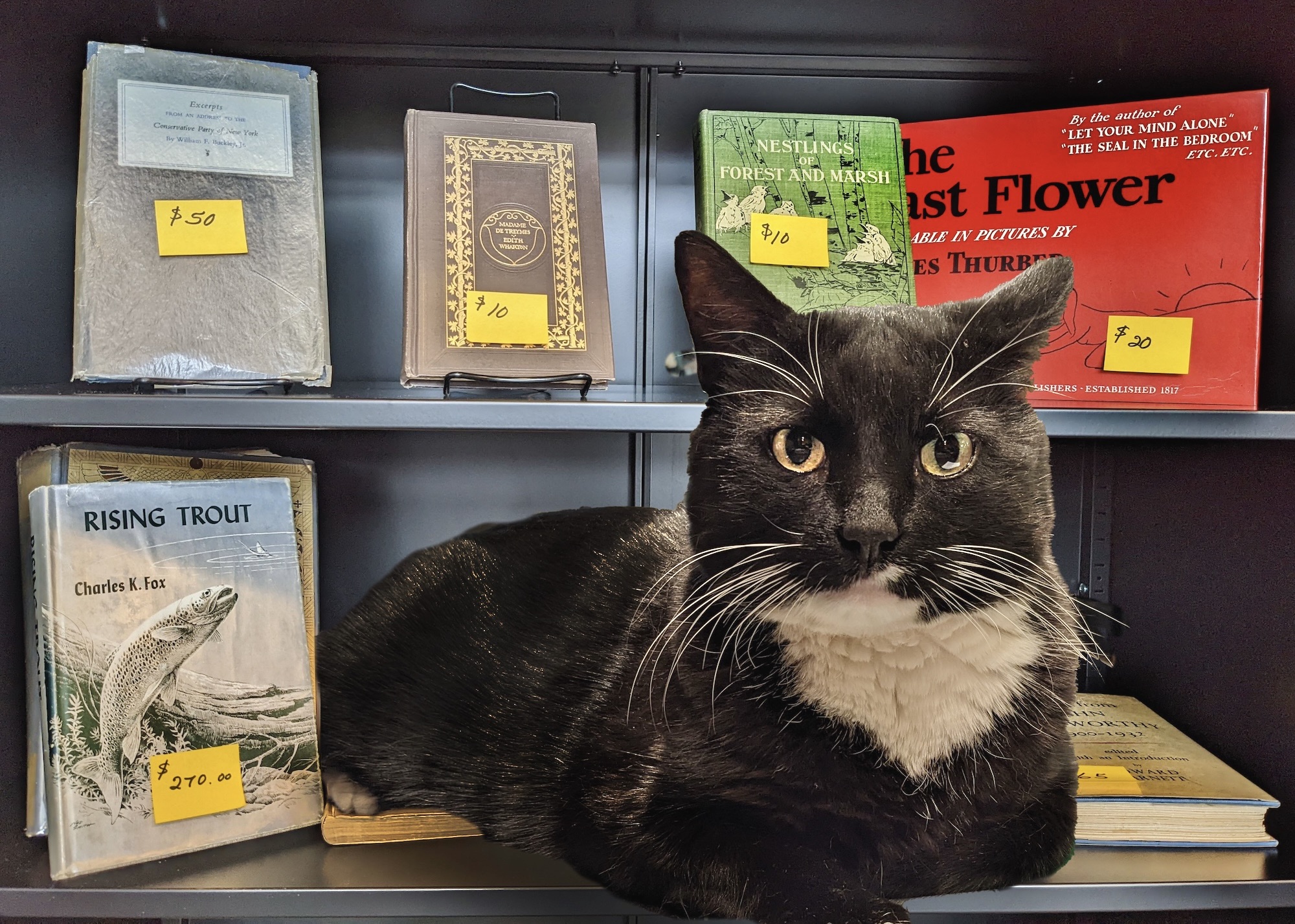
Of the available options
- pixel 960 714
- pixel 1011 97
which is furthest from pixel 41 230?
pixel 1011 97

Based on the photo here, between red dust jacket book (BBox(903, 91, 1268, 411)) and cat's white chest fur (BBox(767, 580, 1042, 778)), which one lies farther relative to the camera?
red dust jacket book (BBox(903, 91, 1268, 411))

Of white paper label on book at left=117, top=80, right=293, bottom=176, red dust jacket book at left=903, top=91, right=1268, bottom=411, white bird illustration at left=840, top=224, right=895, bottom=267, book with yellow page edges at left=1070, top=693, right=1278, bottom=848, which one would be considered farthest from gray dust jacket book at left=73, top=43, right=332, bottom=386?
book with yellow page edges at left=1070, top=693, right=1278, bottom=848

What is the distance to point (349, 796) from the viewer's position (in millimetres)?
1013

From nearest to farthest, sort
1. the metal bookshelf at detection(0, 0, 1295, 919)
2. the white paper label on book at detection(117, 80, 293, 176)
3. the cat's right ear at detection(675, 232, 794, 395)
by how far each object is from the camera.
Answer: the cat's right ear at detection(675, 232, 794, 395)
the metal bookshelf at detection(0, 0, 1295, 919)
the white paper label on book at detection(117, 80, 293, 176)

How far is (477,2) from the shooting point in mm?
1076

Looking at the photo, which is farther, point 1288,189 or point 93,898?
point 1288,189

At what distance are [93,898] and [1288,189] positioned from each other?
1.66 meters

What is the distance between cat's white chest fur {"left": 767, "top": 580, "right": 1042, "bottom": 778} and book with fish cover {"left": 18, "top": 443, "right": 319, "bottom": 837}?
67cm

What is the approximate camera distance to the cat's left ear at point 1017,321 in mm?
772

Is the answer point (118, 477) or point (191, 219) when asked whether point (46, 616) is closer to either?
point (118, 477)

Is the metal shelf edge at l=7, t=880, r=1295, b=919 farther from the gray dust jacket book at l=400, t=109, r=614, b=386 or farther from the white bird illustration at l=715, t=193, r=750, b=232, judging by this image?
the white bird illustration at l=715, t=193, r=750, b=232

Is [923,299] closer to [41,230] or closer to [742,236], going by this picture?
[742,236]

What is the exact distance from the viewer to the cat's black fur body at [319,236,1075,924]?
733 millimetres

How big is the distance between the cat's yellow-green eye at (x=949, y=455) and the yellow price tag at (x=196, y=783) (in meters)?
0.87
